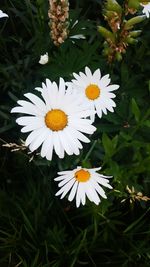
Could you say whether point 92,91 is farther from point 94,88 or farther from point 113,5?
point 113,5

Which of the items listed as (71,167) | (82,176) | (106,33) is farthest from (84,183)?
(106,33)

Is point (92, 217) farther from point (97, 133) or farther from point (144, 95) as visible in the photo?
point (144, 95)

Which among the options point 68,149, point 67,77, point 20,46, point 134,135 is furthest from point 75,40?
point 68,149

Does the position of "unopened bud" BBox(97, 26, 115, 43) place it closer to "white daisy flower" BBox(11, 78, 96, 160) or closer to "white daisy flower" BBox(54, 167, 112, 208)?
"white daisy flower" BBox(11, 78, 96, 160)

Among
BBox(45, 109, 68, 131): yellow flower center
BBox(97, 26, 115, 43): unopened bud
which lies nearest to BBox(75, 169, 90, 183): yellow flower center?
BBox(45, 109, 68, 131): yellow flower center

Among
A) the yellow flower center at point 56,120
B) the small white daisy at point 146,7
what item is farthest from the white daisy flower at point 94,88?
the small white daisy at point 146,7

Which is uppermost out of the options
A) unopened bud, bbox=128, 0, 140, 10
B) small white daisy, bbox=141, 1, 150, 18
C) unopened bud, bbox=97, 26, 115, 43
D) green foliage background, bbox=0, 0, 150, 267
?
unopened bud, bbox=128, 0, 140, 10
